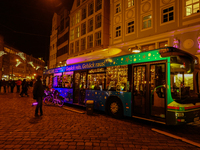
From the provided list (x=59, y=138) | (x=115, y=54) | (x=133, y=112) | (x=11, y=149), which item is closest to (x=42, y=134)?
(x=59, y=138)

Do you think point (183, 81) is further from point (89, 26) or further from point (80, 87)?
point (89, 26)

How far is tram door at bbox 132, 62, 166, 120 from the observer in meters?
5.96

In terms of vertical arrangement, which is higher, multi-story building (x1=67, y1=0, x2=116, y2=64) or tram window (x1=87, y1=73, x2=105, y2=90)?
multi-story building (x1=67, y1=0, x2=116, y2=64)

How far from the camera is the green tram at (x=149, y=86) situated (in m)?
5.52

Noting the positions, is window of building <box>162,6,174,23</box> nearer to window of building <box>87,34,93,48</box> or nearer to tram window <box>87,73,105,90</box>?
tram window <box>87,73,105,90</box>

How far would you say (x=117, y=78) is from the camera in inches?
298

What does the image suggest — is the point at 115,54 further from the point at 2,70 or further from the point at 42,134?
the point at 2,70

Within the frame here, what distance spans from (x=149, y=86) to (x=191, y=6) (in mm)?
12616

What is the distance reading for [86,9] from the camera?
98.1 ft

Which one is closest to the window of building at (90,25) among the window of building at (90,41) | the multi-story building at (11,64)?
the window of building at (90,41)

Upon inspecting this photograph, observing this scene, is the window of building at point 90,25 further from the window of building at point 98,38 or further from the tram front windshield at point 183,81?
the tram front windshield at point 183,81

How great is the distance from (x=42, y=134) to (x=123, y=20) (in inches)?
747

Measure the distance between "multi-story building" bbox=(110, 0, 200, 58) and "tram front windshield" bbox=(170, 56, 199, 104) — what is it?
5.84 m

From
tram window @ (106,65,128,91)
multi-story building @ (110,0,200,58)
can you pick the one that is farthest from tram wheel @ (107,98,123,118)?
multi-story building @ (110,0,200,58)
